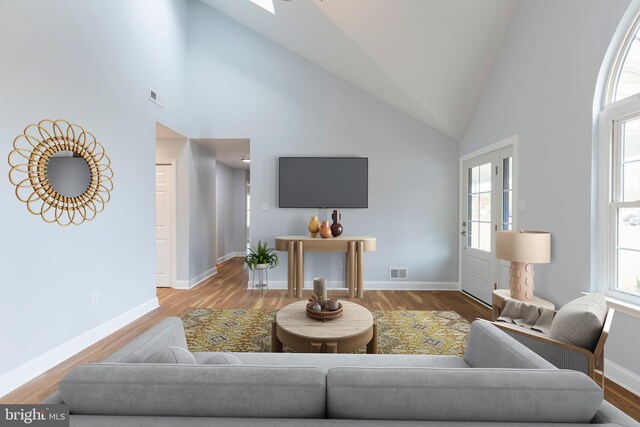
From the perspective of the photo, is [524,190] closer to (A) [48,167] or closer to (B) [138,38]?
(A) [48,167]

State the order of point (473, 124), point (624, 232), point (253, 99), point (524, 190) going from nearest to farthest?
point (624, 232)
point (524, 190)
point (473, 124)
point (253, 99)

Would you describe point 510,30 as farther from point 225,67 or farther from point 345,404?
point 345,404

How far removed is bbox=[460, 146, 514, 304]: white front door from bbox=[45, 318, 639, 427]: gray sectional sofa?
Result: 9.48ft

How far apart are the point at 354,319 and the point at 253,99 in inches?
143

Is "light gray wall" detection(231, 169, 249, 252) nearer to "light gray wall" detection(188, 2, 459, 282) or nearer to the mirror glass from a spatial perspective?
"light gray wall" detection(188, 2, 459, 282)

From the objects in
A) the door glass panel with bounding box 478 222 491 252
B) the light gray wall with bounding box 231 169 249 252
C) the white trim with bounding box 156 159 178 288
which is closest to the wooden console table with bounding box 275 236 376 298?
the door glass panel with bounding box 478 222 491 252

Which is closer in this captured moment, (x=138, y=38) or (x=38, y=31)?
(x=38, y=31)

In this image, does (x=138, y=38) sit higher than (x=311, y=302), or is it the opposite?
(x=138, y=38)

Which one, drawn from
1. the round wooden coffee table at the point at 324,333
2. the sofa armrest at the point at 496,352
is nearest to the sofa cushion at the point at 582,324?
the sofa armrest at the point at 496,352

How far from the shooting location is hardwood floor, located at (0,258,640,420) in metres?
2.31

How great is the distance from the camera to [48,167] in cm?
239

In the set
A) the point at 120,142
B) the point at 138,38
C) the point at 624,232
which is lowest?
the point at 624,232

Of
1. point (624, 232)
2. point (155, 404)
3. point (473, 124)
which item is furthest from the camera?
point (473, 124)

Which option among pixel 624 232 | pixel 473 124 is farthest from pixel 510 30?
pixel 624 232
